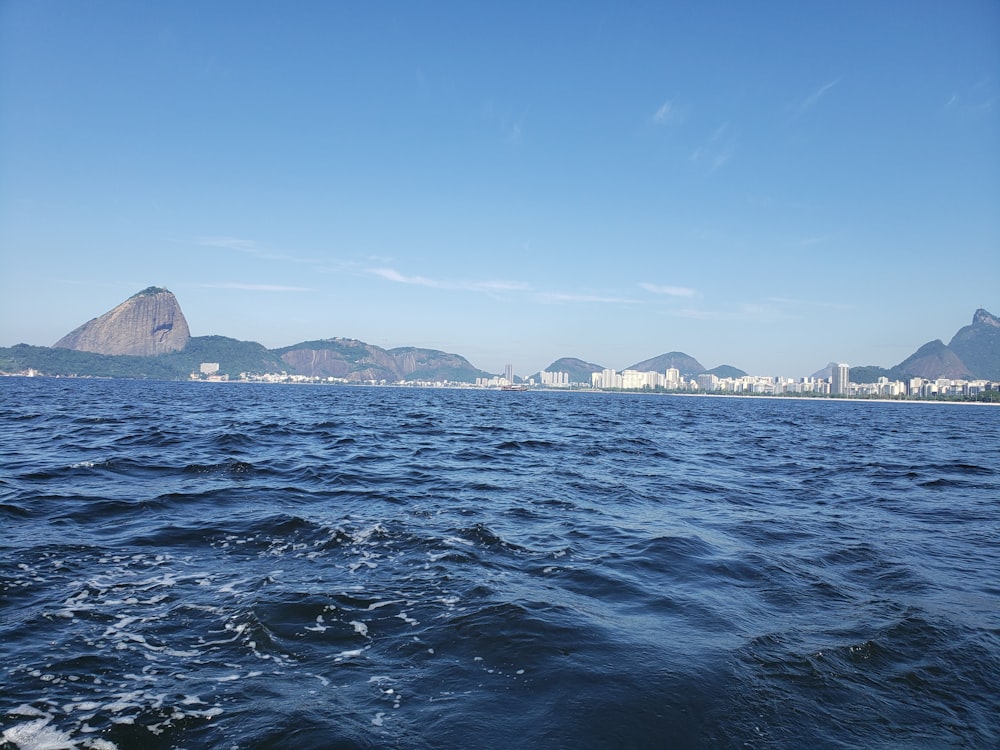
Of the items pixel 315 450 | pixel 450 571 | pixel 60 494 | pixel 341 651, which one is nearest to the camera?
pixel 341 651

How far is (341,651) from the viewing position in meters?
6.06

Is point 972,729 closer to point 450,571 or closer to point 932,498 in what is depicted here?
point 450,571

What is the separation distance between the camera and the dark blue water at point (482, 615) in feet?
15.7

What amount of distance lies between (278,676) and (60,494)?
1171 cm

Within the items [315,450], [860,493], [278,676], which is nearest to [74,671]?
[278,676]

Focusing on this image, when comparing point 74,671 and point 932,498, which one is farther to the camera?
point 932,498

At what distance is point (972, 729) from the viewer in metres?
4.82

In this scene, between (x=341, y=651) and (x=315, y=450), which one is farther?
(x=315, y=450)

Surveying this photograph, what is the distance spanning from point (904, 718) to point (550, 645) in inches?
138

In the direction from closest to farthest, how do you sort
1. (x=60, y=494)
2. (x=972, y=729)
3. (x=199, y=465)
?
(x=972, y=729) < (x=60, y=494) < (x=199, y=465)

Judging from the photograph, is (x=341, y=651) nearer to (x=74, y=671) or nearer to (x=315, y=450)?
(x=74, y=671)

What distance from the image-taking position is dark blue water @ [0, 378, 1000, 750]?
477 cm

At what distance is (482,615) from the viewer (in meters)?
7.07

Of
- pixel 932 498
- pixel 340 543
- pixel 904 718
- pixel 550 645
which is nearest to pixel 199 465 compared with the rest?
pixel 340 543
